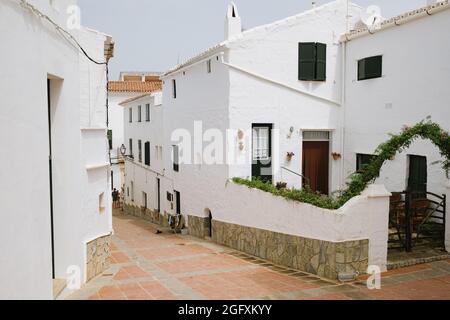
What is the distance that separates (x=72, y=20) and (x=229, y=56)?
23.0 feet

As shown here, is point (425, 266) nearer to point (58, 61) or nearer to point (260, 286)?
point (260, 286)

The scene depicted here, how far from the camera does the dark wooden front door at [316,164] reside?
1727cm

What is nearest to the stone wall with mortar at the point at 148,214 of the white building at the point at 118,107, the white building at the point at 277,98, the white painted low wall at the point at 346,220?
the white building at the point at 118,107

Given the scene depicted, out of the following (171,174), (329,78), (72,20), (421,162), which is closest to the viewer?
(72,20)

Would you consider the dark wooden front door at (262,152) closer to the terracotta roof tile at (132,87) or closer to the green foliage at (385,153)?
the green foliage at (385,153)

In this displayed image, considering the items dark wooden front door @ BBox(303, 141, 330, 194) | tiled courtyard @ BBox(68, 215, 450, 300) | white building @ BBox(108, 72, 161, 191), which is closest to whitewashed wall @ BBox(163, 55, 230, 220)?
dark wooden front door @ BBox(303, 141, 330, 194)

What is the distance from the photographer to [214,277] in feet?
35.3

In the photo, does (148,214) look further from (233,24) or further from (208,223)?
(233,24)

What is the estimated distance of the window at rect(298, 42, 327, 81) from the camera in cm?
1678

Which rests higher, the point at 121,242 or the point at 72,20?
the point at 72,20

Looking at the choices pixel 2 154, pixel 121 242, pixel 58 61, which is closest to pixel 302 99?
pixel 121 242

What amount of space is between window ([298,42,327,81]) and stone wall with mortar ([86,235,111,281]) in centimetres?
950

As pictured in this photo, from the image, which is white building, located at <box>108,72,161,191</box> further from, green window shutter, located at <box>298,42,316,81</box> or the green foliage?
the green foliage

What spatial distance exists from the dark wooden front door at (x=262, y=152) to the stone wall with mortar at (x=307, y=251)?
225cm
